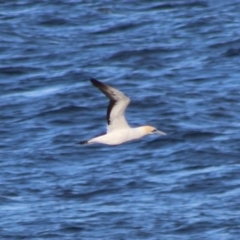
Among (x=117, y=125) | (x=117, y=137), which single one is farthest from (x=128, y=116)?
(x=117, y=137)

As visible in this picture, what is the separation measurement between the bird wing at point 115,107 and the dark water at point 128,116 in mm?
7051

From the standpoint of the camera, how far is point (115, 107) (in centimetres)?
1521

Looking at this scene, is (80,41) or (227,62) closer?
(227,62)

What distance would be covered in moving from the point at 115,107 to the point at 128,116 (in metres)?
15.7

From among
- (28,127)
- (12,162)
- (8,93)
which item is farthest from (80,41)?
(12,162)

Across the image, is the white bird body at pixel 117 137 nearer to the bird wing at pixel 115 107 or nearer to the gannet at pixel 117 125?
the gannet at pixel 117 125

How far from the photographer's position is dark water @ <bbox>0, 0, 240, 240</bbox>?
2352cm

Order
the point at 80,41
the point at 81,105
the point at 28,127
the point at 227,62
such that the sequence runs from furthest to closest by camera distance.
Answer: the point at 80,41
the point at 227,62
the point at 81,105
the point at 28,127

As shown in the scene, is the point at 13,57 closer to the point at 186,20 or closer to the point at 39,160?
the point at 186,20

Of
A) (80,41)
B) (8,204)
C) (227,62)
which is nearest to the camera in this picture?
(8,204)

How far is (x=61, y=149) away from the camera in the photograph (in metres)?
28.5

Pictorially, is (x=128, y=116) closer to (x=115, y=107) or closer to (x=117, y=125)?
(x=117, y=125)

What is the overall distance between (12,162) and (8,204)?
3.46m

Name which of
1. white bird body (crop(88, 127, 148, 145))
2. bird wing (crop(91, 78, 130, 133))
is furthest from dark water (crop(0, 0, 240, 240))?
bird wing (crop(91, 78, 130, 133))
